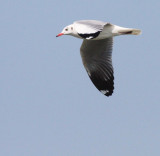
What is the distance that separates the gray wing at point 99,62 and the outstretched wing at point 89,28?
1169mm

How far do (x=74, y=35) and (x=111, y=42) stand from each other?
0.85 metres

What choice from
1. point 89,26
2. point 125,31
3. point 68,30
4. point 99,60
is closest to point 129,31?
point 125,31

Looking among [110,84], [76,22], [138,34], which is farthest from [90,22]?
[110,84]

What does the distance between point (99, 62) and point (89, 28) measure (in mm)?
1912

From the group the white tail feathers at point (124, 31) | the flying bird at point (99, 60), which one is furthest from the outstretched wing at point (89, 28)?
the flying bird at point (99, 60)

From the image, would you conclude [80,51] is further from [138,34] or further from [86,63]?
[138,34]

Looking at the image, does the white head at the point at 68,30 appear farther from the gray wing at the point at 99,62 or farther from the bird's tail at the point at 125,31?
the bird's tail at the point at 125,31

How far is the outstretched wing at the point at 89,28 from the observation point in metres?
6.13

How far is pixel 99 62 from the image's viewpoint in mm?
8180

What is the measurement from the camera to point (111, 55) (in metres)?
8.09

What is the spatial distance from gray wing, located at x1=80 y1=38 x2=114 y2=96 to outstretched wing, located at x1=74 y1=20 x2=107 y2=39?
3.83 ft

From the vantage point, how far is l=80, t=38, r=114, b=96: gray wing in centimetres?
798

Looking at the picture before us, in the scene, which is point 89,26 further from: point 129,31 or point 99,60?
point 99,60

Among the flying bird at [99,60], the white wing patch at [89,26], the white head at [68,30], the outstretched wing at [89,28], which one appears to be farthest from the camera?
the flying bird at [99,60]
